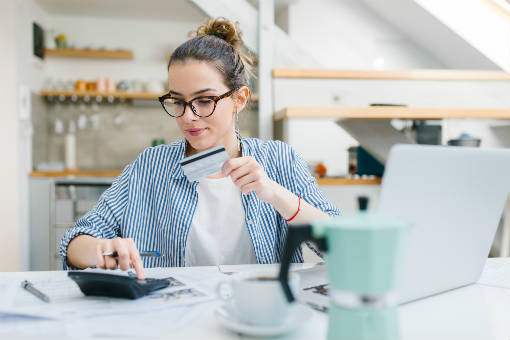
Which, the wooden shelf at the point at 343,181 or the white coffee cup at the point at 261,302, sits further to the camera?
the wooden shelf at the point at 343,181

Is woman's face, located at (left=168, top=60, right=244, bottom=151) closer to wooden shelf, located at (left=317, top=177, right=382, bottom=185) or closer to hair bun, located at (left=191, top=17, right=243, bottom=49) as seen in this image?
hair bun, located at (left=191, top=17, right=243, bottom=49)

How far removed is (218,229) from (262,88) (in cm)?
144

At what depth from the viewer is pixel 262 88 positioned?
2566mm

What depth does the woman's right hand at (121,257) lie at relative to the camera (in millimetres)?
870

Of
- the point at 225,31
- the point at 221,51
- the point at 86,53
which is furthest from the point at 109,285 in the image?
the point at 86,53

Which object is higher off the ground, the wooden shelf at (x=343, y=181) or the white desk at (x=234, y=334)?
the wooden shelf at (x=343, y=181)

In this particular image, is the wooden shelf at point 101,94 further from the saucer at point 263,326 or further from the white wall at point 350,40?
the saucer at point 263,326

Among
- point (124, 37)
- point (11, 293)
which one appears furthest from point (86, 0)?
point (11, 293)

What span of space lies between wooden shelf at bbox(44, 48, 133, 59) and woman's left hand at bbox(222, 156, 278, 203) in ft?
11.1

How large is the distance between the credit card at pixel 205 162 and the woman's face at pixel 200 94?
0.18 metres

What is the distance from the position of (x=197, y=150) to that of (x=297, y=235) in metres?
0.92

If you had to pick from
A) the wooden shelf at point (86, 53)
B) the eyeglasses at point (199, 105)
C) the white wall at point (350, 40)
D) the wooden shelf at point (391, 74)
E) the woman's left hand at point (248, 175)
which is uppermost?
the white wall at point (350, 40)

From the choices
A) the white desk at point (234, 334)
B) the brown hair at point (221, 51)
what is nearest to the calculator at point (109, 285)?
the white desk at point (234, 334)

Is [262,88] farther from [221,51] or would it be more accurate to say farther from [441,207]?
[441,207]
